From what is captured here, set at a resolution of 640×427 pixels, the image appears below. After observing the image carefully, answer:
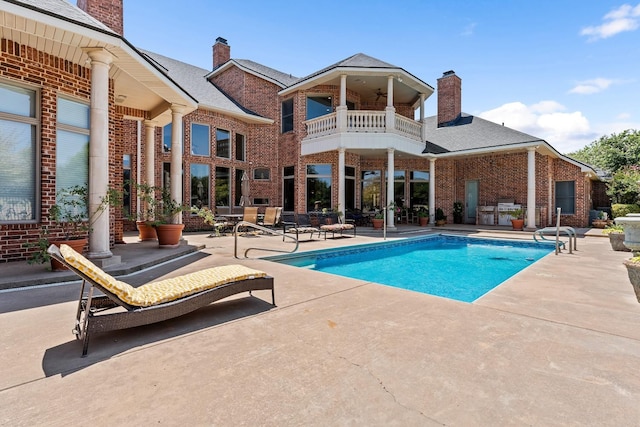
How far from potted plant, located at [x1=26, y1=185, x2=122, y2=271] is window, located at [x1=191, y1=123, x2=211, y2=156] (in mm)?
8023

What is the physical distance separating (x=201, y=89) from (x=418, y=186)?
41.8ft

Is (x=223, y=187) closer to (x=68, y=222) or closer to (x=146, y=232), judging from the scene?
(x=146, y=232)

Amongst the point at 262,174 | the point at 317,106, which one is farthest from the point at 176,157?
the point at 317,106

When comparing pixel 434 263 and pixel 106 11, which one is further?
pixel 106 11

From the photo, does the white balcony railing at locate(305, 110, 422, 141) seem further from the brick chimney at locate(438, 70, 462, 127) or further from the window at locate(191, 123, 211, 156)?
the brick chimney at locate(438, 70, 462, 127)

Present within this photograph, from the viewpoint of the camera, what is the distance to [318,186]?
1570 cm

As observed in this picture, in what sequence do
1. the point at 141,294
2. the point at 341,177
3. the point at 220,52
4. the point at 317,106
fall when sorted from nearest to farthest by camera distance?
the point at 141,294, the point at 341,177, the point at 317,106, the point at 220,52

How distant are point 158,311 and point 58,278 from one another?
304 centimetres

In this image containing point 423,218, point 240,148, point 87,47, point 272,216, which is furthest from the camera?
point 240,148

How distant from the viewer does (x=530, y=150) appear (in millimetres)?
13500

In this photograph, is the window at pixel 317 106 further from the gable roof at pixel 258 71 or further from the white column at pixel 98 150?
the white column at pixel 98 150

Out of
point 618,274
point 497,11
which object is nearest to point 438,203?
point 497,11

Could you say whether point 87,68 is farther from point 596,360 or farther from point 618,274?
point 618,274

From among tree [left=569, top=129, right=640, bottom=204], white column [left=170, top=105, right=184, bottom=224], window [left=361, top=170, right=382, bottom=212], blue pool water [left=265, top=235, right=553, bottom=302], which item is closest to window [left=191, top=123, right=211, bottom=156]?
white column [left=170, top=105, right=184, bottom=224]
